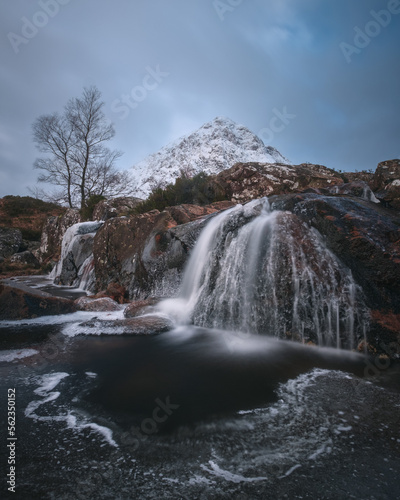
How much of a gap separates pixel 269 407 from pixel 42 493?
1.89 m

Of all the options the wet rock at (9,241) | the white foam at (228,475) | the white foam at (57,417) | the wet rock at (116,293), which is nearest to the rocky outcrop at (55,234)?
the wet rock at (9,241)

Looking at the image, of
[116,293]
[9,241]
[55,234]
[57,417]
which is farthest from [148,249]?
[9,241]

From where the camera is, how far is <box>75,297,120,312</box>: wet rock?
6328mm

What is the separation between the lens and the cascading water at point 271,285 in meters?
4.24

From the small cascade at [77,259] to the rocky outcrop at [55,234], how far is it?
17.2 feet

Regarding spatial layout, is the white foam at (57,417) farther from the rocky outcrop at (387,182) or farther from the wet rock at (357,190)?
the wet rock at (357,190)

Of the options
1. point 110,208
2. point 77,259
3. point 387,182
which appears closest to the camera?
point 387,182

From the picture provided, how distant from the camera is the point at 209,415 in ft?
7.74

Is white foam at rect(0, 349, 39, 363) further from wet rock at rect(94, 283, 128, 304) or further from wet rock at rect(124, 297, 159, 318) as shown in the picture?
wet rock at rect(94, 283, 128, 304)

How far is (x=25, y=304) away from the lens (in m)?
5.65

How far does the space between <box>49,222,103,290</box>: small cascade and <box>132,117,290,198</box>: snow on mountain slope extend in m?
31.9

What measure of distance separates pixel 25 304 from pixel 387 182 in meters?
10.9

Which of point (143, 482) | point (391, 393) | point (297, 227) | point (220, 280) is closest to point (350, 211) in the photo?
point (297, 227)

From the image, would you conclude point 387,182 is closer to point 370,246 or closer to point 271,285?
point 370,246
